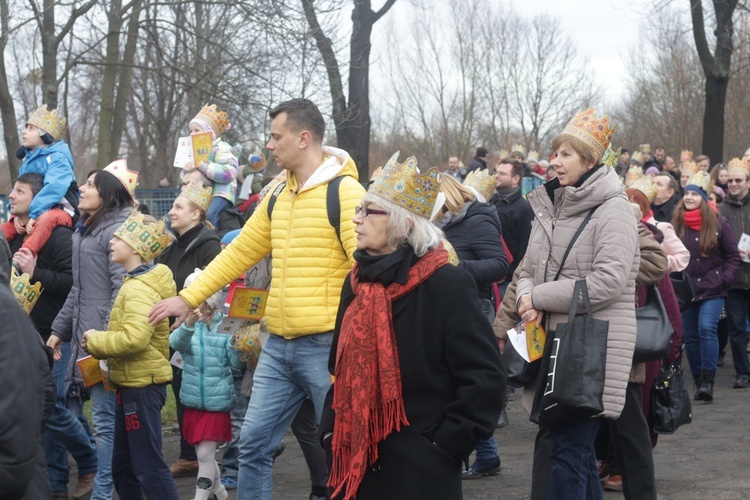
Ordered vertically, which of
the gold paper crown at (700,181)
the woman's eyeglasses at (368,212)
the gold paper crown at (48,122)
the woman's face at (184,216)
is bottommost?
the woman's face at (184,216)

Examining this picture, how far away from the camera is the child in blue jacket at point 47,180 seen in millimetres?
7395

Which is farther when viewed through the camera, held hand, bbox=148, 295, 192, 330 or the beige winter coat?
held hand, bbox=148, 295, 192, 330

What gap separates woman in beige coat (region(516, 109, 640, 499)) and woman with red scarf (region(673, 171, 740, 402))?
Answer: 513cm

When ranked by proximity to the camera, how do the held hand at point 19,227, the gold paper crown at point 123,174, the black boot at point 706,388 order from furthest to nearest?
1. the black boot at point 706,388
2. the held hand at point 19,227
3. the gold paper crown at point 123,174

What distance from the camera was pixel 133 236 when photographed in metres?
5.95

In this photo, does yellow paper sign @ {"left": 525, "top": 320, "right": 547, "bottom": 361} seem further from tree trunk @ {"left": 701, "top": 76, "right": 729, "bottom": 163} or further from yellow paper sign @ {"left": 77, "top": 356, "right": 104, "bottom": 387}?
tree trunk @ {"left": 701, "top": 76, "right": 729, "bottom": 163}

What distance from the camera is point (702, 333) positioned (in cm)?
1018

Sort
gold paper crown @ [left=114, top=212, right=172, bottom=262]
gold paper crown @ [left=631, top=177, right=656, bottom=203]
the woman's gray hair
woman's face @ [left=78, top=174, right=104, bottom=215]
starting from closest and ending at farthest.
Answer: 1. the woman's gray hair
2. gold paper crown @ [left=114, top=212, right=172, bottom=262]
3. woman's face @ [left=78, top=174, right=104, bottom=215]
4. gold paper crown @ [left=631, top=177, right=656, bottom=203]

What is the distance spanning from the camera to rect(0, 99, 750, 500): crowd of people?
3.90 meters

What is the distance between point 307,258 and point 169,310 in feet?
2.31

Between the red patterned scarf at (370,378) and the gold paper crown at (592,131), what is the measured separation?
1.54 m

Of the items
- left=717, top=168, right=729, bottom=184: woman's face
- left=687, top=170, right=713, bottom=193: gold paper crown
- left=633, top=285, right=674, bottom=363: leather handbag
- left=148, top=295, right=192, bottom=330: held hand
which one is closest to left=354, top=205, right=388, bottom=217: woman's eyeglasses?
left=148, top=295, right=192, bottom=330: held hand

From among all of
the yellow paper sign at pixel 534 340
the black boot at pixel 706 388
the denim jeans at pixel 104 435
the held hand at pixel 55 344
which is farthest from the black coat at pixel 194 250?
the black boot at pixel 706 388

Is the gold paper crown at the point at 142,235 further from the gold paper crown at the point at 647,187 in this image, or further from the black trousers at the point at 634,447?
the gold paper crown at the point at 647,187
